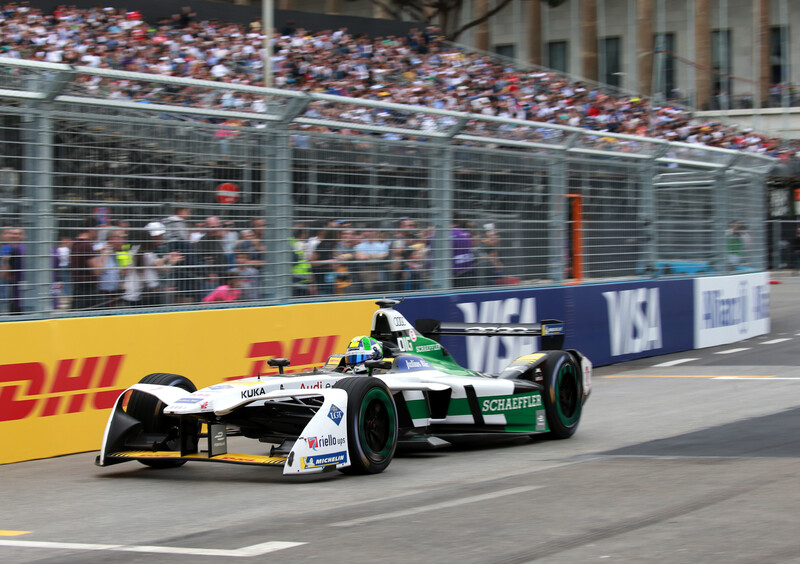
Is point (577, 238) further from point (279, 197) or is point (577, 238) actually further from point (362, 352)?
point (362, 352)

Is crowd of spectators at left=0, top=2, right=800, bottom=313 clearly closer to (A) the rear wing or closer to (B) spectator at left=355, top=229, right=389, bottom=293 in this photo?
(B) spectator at left=355, top=229, right=389, bottom=293

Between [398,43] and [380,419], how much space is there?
2237 cm

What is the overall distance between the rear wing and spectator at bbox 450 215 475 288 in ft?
10.7

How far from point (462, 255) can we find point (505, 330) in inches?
144

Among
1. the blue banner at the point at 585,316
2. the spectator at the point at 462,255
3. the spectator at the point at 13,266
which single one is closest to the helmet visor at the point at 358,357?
the spectator at the point at 13,266

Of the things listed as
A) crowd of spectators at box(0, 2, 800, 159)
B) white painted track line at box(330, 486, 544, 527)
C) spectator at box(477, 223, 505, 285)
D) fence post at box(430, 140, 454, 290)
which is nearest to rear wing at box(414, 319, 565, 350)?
white painted track line at box(330, 486, 544, 527)

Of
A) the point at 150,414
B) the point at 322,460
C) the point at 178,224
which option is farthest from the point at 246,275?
the point at 322,460

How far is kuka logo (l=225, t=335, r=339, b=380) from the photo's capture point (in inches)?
383

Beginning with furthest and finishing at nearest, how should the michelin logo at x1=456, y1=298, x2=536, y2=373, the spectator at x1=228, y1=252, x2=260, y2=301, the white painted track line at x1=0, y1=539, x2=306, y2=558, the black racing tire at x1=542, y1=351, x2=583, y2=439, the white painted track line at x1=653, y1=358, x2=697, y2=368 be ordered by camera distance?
the white painted track line at x1=653, y1=358, x2=697, y2=368 < the michelin logo at x1=456, y1=298, x2=536, y2=373 < the spectator at x1=228, y1=252, x2=260, y2=301 < the black racing tire at x1=542, y1=351, x2=583, y2=439 < the white painted track line at x1=0, y1=539, x2=306, y2=558

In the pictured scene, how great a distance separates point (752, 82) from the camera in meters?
43.2

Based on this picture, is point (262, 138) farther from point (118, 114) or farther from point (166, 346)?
point (166, 346)

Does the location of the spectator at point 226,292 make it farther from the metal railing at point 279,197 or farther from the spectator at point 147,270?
the spectator at point 147,270

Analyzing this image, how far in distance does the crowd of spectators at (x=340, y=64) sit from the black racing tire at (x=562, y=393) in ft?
44.2

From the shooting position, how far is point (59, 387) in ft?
26.8
